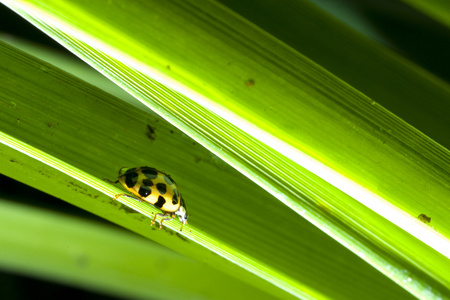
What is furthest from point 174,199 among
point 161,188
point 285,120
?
point 285,120

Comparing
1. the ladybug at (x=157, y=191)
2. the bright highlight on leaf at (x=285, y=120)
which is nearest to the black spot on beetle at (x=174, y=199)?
the ladybug at (x=157, y=191)

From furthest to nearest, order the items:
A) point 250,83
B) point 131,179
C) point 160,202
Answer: point 160,202, point 131,179, point 250,83

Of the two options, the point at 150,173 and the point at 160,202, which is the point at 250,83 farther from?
the point at 160,202

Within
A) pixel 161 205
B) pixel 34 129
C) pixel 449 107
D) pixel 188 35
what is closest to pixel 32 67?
pixel 34 129

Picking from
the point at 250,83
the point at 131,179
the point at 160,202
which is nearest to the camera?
the point at 250,83

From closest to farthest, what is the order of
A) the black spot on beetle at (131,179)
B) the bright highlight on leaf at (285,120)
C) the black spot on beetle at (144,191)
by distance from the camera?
the bright highlight on leaf at (285,120) → the black spot on beetle at (131,179) → the black spot on beetle at (144,191)

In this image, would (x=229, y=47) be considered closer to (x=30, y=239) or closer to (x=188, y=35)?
(x=188, y=35)

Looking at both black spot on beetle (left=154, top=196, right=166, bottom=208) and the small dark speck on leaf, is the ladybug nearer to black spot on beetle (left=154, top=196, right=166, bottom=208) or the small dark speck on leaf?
black spot on beetle (left=154, top=196, right=166, bottom=208)

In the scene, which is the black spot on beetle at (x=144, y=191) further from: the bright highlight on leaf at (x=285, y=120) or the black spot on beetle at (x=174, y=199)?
the bright highlight on leaf at (x=285, y=120)
